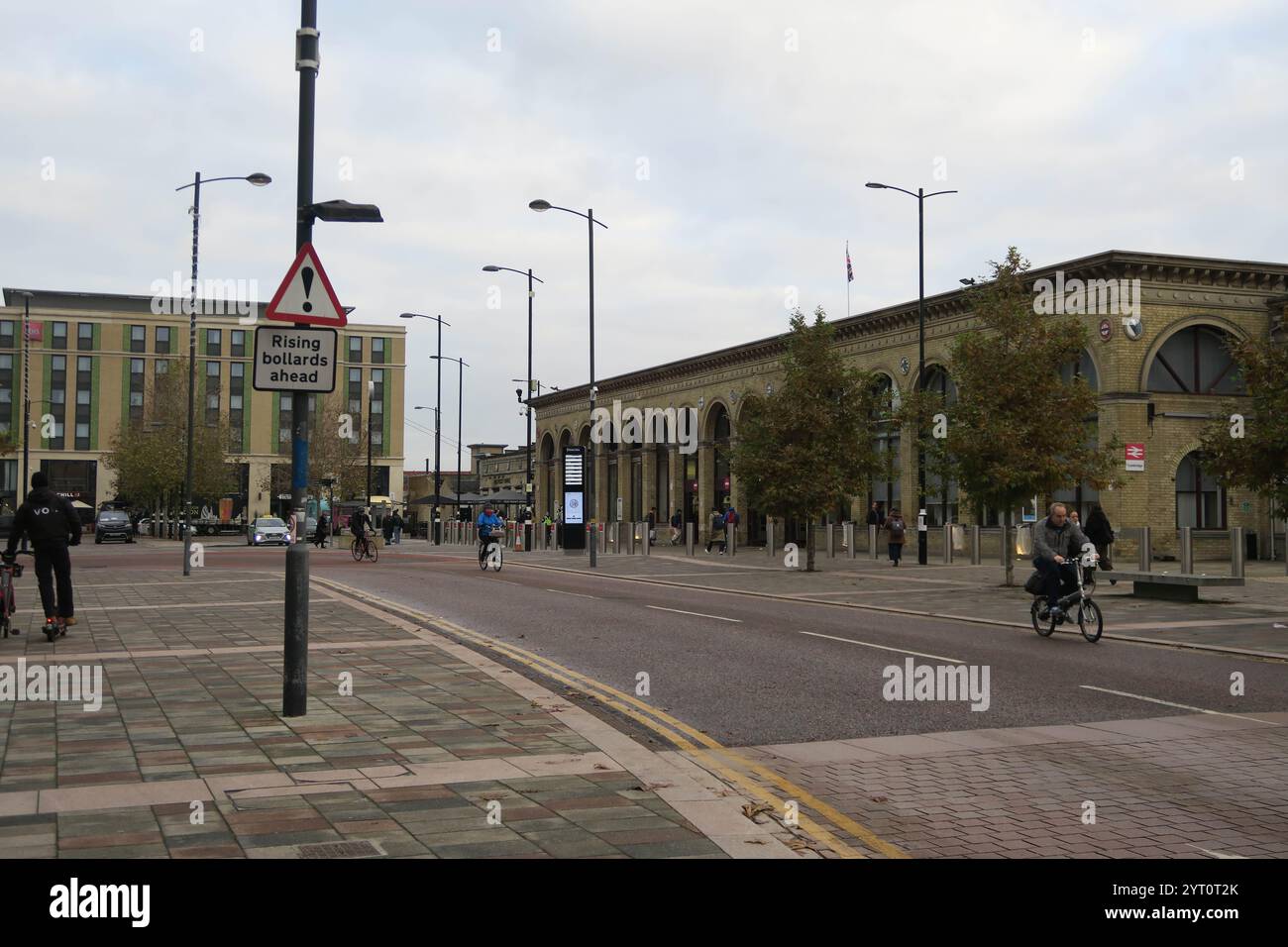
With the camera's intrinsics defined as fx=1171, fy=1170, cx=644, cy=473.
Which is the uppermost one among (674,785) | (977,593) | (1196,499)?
(1196,499)

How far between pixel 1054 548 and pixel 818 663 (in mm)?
5134

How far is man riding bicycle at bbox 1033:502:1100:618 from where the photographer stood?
591 inches

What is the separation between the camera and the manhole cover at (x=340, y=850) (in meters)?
4.84

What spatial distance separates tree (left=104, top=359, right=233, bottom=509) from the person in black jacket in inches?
2098

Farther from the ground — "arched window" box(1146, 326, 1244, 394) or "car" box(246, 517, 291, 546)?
"arched window" box(1146, 326, 1244, 394)

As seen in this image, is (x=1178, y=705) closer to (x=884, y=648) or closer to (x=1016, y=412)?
(x=884, y=648)

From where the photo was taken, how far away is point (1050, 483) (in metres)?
24.9

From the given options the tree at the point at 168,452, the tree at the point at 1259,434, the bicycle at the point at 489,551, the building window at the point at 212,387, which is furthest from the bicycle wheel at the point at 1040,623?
the building window at the point at 212,387

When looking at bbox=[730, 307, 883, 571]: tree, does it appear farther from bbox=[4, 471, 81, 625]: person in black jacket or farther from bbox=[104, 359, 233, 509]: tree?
bbox=[104, 359, 233, 509]: tree

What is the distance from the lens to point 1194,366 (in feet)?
119

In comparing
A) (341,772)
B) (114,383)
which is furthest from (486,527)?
(114,383)

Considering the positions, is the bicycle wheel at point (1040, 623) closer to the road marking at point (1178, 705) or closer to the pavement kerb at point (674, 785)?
the road marking at point (1178, 705)

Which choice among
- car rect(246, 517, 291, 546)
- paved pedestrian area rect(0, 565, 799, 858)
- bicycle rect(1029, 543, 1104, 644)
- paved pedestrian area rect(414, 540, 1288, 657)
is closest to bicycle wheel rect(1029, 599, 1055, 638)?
bicycle rect(1029, 543, 1104, 644)
